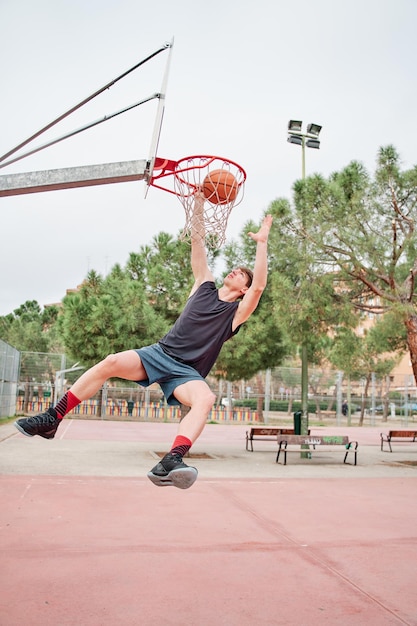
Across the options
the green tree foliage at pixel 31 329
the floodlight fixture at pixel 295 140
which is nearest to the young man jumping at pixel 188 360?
the floodlight fixture at pixel 295 140

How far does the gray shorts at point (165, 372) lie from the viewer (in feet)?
13.0

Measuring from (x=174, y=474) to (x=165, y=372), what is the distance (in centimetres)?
81

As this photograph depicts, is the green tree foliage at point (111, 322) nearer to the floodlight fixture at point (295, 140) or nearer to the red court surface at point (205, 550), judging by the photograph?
the red court surface at point (205, 550)

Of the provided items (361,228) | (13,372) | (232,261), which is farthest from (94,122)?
(13,372)

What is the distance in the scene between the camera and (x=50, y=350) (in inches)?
1651

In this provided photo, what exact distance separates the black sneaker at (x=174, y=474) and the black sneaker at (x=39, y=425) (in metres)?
0.81

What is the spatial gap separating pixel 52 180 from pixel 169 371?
1.62 m

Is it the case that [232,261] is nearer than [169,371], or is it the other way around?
[169,371]

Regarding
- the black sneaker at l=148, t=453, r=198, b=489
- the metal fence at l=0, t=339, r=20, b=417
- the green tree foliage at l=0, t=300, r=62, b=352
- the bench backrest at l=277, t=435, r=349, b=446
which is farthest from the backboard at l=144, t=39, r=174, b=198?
the green tree foliage at l=0, t=300, r=62, b=352

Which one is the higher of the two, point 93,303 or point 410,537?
point 93,303

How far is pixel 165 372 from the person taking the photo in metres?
3.97

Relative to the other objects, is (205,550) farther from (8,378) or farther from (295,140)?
(8,378)

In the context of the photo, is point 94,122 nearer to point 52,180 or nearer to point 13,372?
point 52,180

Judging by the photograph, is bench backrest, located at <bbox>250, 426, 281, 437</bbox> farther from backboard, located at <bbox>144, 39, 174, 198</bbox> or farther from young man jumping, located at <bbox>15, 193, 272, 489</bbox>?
backboard, located at <bbox>144, 39, 174, 198</bbox>
